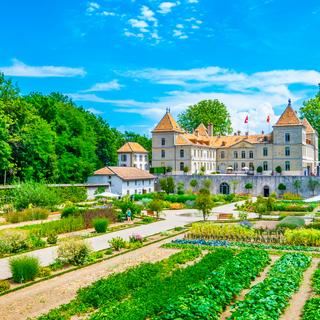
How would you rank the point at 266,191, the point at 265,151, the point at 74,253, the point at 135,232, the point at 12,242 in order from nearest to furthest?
the point at 74,253 → the point at 12,242 → the point at 135,232 → the point at 266,191 → the point at 265,151

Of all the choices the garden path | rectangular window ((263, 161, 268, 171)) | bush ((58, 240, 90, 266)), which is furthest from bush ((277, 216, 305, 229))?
rectangular window ((263, 161, 268, 171))

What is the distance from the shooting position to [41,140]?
4469 cm

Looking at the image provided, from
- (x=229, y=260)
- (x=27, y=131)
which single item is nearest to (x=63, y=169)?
(x=27, y=131)

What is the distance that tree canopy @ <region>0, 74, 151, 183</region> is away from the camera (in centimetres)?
4359

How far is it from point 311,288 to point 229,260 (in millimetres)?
3381

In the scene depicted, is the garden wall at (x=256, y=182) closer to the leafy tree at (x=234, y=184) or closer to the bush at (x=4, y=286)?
the leafy tree at (x=234, y=184)

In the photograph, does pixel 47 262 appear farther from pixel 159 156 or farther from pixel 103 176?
pixel 159 156

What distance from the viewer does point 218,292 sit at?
1171 centimetres

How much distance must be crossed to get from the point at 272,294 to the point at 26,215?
22728 mm

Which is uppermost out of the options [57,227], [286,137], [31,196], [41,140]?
[286,137]

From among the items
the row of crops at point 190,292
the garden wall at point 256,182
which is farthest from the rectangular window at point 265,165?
the row of crops at point 190,292

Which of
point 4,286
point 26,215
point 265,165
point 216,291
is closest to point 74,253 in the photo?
point 4,286

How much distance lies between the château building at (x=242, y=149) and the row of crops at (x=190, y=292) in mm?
45483

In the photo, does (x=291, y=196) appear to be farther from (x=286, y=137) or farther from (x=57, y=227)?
(x=57, y=227)
